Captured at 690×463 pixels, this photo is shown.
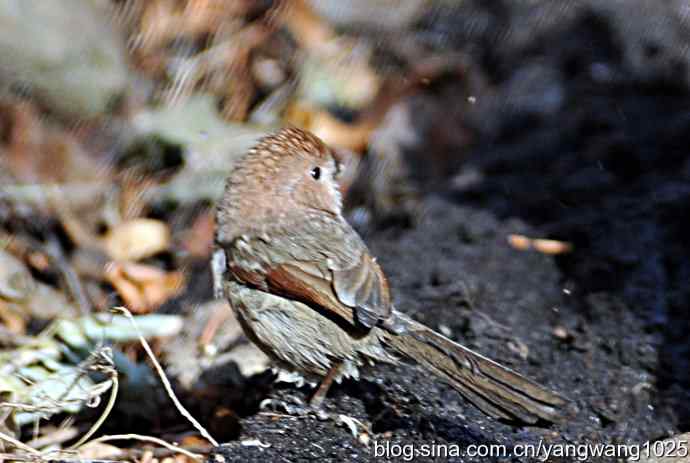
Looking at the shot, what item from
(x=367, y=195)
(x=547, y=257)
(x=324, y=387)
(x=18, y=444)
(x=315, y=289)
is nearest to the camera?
(x=18, y=444)

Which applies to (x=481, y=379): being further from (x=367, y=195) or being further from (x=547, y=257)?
(x=367, y=195)

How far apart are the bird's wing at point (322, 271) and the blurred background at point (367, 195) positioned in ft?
1.34

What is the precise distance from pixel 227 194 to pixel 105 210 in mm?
1978

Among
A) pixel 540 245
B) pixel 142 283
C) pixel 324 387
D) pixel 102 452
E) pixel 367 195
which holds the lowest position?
pixel 142 283

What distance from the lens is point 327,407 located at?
363 centimetres

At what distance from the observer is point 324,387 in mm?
3660

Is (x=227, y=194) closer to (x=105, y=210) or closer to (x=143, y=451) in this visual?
(x=143, y=451)

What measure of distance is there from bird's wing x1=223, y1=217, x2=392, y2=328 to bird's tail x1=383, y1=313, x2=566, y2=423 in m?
0.14

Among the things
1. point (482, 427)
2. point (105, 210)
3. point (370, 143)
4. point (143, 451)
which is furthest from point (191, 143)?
point (482, 427)

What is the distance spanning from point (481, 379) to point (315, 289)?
0.67 m

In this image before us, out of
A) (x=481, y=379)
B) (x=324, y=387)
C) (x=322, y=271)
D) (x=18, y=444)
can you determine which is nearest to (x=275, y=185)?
(x=322, y=271)

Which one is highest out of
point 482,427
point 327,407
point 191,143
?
point 482,427

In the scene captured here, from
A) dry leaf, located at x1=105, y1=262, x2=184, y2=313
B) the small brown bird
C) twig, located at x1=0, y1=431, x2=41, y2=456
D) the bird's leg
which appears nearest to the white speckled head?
the small brown bird

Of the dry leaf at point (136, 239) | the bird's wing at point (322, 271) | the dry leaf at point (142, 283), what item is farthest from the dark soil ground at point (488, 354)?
the dry leaf at point (136, 239)
